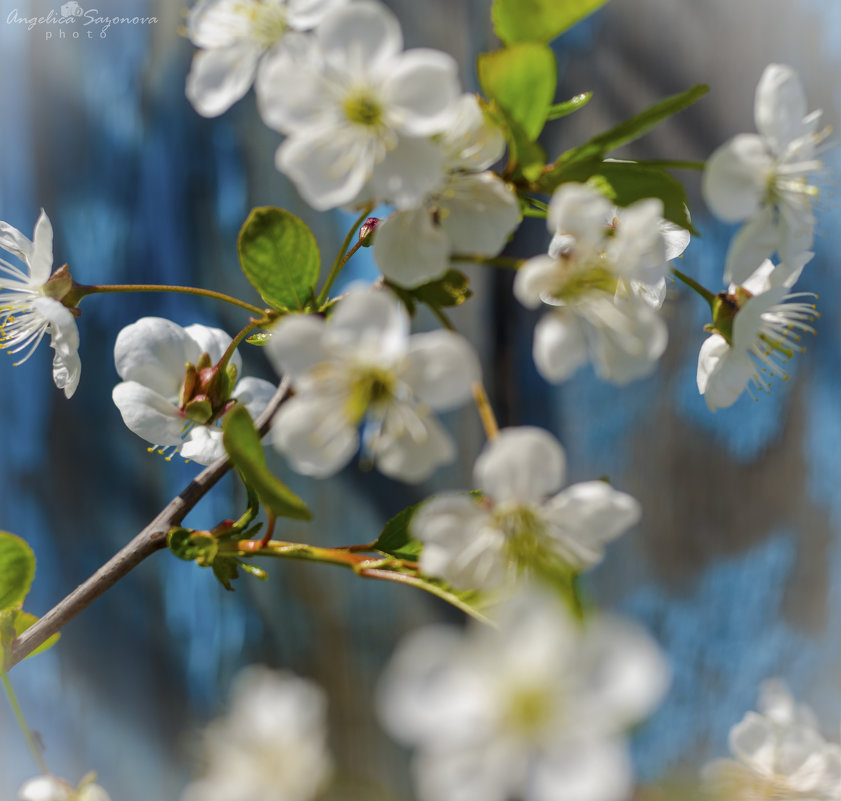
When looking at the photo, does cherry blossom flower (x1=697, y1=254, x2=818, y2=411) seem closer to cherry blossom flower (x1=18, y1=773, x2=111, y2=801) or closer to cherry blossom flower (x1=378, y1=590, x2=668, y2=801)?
cherry blossom flower (x1=378, y1=590, x2=668, y2=801)

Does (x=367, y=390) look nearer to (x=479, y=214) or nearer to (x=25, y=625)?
(x=479, y=214)

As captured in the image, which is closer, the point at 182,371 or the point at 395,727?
the point at 395,727

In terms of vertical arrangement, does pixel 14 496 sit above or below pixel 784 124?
below

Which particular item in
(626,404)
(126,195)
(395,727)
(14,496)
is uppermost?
(126,195)

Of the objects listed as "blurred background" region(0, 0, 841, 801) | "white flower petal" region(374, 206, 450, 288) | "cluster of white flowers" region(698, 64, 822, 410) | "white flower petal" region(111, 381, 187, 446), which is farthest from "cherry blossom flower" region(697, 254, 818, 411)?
"blurred background" region(0, 0, 841, 801)

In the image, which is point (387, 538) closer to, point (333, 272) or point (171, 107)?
point (333, 272)

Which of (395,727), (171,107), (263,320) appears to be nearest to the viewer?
(395,727)

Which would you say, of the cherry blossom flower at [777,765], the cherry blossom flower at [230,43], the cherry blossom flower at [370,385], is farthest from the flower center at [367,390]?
the cherry blossom flower at [777,765]

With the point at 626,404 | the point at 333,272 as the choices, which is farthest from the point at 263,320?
the point at 626,404
